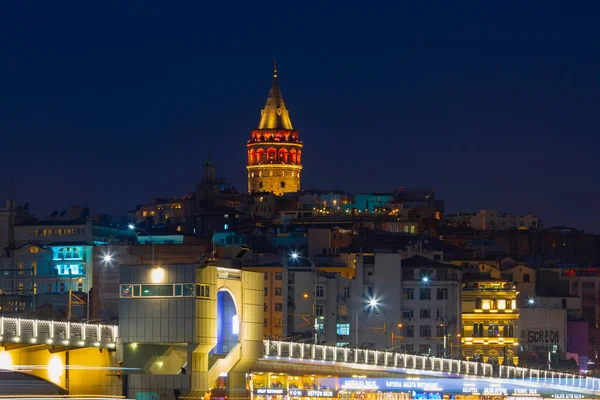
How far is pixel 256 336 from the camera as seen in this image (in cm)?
10219

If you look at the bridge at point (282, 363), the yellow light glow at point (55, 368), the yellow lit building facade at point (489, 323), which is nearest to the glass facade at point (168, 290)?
the bridge at point (282, 363)

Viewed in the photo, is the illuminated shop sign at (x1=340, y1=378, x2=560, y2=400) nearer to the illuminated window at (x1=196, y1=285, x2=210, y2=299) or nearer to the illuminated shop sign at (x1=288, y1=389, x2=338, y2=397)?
the illuminated shop sign at (x1=288, y1=389, x2=338, y2=397)

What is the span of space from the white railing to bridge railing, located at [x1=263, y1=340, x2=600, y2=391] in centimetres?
1068

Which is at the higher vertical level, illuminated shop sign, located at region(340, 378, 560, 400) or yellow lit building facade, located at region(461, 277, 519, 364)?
yellow lit building facade, located at region(461, 277, 519, 364)

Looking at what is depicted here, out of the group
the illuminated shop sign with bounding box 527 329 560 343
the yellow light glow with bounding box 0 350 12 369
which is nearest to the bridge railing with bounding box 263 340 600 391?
the yellow light glow with bounding box 0 350 12 369

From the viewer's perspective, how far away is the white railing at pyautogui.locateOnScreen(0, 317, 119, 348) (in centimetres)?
9331

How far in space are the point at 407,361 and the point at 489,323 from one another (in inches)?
1783

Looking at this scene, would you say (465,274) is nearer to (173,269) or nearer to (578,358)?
(578,358)

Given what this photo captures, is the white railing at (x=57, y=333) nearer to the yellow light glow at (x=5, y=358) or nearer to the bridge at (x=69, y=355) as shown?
the bridge at (x=69, y=355)

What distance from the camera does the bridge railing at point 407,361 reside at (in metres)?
111

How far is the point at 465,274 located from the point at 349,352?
65079 mm

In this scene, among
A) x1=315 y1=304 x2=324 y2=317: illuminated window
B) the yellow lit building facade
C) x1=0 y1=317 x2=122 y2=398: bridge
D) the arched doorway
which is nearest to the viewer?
x1=0 y1=317 x2=122 y2=398: bridge

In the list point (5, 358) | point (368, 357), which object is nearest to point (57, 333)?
point (5, 358)

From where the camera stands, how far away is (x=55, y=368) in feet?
325
